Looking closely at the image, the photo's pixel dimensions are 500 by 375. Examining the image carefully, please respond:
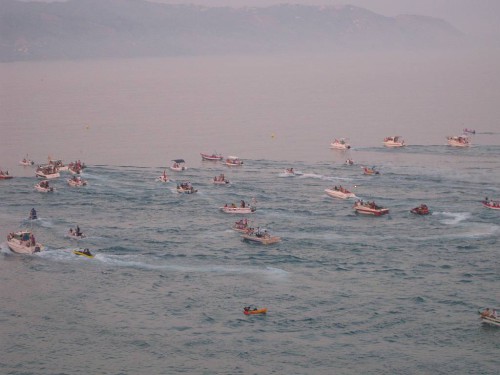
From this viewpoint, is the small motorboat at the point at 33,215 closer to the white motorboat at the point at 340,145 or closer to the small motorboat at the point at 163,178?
the small motorboat at the point at 163,178

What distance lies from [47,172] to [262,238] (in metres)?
47.9

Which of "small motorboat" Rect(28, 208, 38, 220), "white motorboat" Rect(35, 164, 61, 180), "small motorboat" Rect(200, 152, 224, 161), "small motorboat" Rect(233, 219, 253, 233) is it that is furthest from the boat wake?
"white motorboat" Rect(35, 164, 61, 180)

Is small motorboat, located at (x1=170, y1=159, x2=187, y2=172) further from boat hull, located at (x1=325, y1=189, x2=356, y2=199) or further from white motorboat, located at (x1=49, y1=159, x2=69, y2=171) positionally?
boat hull, located at (x1=325, y1=189, x2=356, y2=199)

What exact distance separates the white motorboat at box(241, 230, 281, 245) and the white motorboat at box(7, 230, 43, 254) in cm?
2237

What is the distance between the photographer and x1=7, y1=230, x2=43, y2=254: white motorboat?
298ft

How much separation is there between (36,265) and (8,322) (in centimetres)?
1437

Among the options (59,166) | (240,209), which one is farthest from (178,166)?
(240,209)

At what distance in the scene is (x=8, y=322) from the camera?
73812 mm

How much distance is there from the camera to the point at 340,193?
369ft

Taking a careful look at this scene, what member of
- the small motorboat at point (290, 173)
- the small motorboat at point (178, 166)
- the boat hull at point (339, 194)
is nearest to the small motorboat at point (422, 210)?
the boat hull at point (339, 194)

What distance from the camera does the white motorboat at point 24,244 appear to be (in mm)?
90812

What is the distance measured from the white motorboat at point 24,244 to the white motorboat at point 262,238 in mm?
22373

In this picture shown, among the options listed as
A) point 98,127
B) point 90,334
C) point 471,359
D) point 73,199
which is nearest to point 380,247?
point 471,359

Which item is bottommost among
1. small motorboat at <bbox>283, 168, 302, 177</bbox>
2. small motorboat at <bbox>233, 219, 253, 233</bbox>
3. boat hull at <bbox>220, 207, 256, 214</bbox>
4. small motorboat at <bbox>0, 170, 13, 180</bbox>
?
small motorboat at <bbox>233, 219, 253, 233</bbox>
